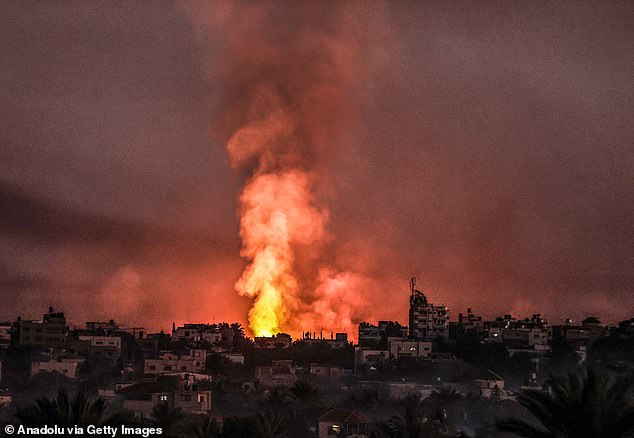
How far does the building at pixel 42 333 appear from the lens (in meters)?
159

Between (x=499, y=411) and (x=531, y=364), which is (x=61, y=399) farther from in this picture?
(x=531, y=364)

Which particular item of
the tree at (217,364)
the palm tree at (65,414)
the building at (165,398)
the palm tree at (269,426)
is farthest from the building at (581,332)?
the palm tree at (65,414)

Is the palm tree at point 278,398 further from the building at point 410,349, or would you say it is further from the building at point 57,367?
the building at point 410,349

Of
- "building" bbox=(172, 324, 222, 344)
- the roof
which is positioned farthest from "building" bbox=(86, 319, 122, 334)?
the roof

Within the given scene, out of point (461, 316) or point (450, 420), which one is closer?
point (450, 420)

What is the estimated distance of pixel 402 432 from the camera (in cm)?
6994

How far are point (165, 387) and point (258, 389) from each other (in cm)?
1442

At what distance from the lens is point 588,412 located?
3722 cm

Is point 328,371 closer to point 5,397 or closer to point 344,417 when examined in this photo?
point 5,397

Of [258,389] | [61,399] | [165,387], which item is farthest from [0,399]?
[61,399]

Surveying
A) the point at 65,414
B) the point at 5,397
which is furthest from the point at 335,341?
the point at 65,414

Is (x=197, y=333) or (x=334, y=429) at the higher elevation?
(x=197, y=333)

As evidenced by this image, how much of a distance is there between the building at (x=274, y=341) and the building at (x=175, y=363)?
37.6ft

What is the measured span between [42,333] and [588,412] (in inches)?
5088
